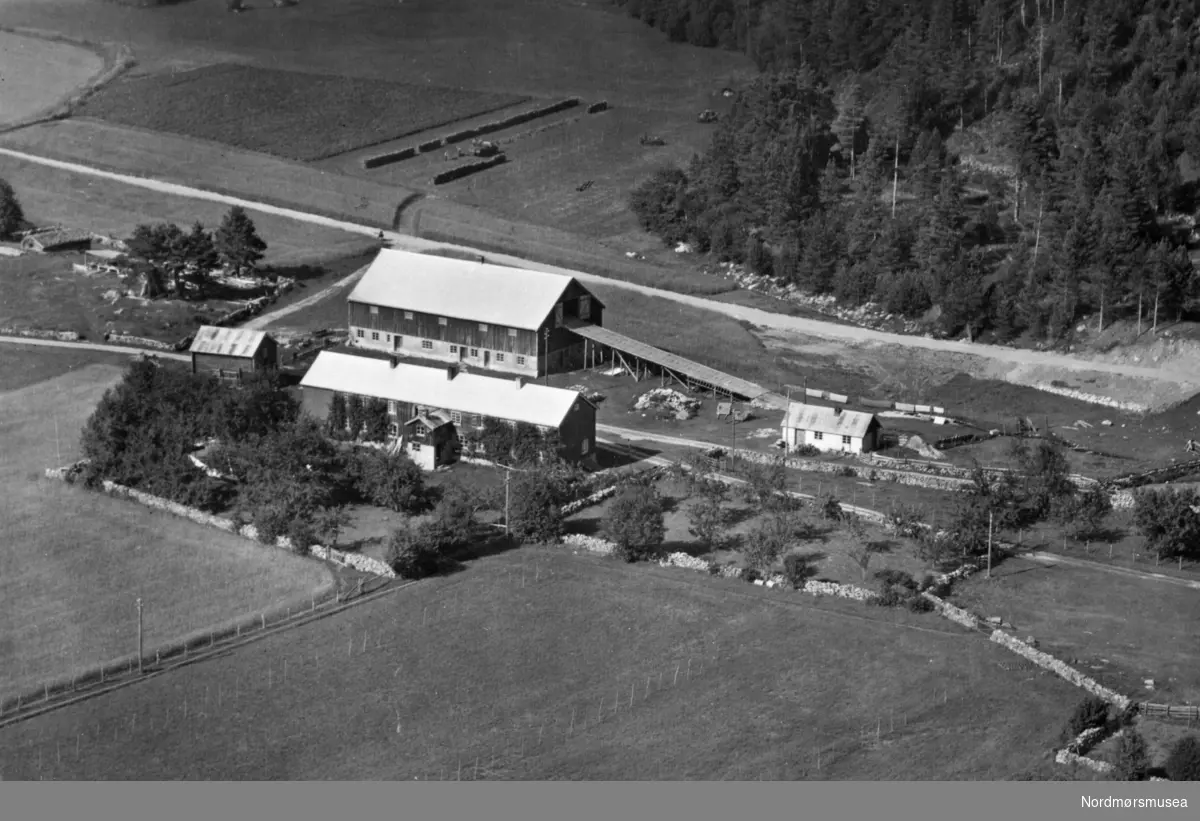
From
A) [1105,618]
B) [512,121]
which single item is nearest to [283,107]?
[512,121]

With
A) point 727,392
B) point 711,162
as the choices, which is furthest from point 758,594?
point 711,162

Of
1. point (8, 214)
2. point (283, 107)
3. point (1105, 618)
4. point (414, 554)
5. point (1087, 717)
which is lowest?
point (1087, 717)

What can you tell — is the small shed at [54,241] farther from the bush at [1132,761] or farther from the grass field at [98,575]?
the bush at [1132,761]

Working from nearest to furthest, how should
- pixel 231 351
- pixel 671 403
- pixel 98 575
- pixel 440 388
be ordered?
pixel 98 575 < pixel 440 388 < pixel 671 403 < pixel 231 351

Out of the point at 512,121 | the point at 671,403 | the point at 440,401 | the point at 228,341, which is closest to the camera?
the point at 440,401

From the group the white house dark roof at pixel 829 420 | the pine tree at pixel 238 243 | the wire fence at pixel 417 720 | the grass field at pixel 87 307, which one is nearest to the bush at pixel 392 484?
the wire fence at pixel 417 720

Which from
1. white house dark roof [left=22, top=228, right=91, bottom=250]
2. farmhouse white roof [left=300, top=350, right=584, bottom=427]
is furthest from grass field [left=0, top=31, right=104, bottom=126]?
farmhouse white roof [left=300, top=350, right=584, bottom=427]

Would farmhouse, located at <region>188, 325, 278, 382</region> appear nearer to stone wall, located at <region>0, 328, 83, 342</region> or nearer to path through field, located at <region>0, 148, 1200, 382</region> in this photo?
stone wall, located at <region>0, 328, 83, 342</region>

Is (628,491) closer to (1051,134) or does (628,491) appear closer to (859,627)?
(859,627)

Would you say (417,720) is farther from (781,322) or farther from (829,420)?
(781,322)
